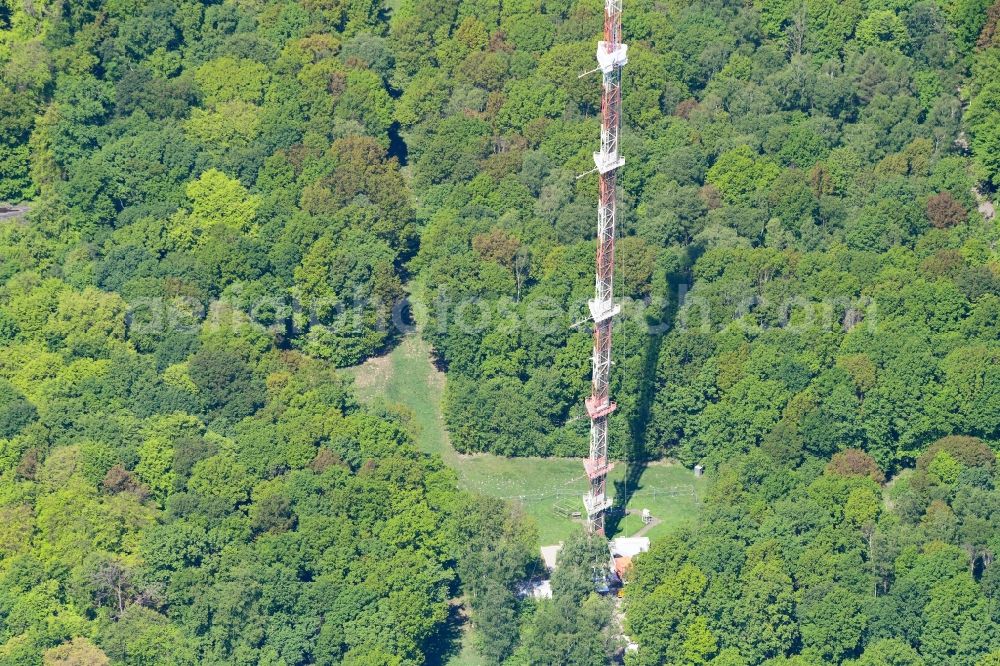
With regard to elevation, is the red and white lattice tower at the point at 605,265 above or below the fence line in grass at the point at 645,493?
above

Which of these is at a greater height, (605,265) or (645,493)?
(605,265)

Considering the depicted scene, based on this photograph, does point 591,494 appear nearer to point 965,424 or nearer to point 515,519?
point 515,519

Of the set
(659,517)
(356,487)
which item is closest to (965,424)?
(659,517)

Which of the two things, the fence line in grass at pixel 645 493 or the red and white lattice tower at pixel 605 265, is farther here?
the fence line in grass at pixel 645 493

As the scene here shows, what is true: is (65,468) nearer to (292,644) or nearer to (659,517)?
(292,644)

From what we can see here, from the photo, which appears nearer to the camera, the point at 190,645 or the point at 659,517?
the point at 190,645

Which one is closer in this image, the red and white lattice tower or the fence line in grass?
the red and white lattice tower

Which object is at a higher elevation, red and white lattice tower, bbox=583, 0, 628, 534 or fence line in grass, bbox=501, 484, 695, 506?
red and white lattice tower, bbox=583, 0, 628, 534

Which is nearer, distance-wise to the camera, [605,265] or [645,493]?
[605,265]
